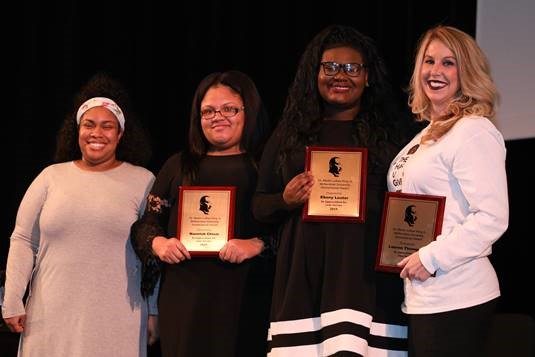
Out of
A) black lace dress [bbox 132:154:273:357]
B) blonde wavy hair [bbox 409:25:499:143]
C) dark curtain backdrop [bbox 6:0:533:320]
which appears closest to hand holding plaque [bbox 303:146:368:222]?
blonde wavy hair [bbox 409:25:499:143]

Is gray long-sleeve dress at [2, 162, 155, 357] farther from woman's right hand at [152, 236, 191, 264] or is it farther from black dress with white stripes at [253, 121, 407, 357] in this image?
black dress with white stripes at [253, 121, 407, 357]

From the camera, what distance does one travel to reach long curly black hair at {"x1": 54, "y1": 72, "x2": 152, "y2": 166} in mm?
4434

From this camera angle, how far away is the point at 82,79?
531 centimetres

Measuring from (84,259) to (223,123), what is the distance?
0.99 meters

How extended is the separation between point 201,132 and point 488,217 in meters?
1.58

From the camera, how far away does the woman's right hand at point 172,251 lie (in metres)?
3.67

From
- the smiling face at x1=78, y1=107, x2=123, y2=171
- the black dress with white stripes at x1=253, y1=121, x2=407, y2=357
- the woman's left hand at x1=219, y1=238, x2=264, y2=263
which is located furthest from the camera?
the smiling face at x1=78, y1=107, x2=123, y2=171

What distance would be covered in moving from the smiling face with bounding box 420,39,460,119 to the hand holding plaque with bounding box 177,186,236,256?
40.2 inches

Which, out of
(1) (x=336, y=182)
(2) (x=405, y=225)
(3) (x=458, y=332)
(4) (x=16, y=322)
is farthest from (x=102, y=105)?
(3) (x=458, y=332)

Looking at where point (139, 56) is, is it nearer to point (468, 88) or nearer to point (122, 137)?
point (122, 137)

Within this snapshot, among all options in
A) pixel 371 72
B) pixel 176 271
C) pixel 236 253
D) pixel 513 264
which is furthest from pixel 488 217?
pixel 513 264

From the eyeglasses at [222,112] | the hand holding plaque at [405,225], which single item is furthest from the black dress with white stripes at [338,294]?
the eyeglasses at [222,112]

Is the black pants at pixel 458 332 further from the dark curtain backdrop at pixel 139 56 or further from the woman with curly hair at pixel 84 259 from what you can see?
the dark curtain backdrop at pixel 139 56

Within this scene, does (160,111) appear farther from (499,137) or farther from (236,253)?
(499,137)
